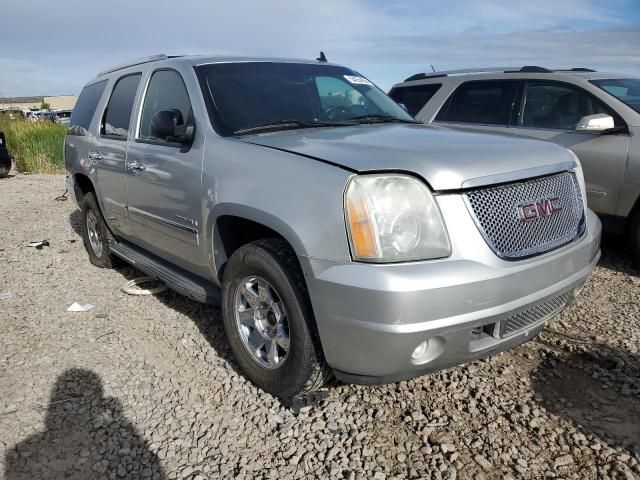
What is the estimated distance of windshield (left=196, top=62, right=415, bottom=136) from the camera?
330 cm

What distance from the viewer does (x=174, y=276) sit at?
3.71m

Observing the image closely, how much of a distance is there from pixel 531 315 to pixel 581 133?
3.18 m

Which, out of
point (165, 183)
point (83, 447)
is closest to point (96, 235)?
point (165, 183)

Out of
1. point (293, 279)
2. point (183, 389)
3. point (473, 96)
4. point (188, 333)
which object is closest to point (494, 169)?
point (293, 279)

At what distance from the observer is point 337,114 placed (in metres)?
3.70

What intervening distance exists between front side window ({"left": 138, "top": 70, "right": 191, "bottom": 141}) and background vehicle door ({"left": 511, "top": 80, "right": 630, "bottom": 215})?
3105 mm

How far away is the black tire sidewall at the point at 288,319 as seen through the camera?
101 inches

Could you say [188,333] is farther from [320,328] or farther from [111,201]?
[320,328]

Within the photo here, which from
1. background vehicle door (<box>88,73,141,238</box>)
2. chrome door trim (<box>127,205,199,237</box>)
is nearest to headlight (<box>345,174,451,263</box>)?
chrome door trim (<box>127,205,199,237</box>)

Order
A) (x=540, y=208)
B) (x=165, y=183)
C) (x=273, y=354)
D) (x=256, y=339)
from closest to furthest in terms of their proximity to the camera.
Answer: (x=540, y=208) < (x=273, y=354) < (x=256, y=339) < (x=165, y=183)

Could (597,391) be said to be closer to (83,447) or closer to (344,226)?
(344,226)

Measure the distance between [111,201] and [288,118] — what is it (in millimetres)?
1997

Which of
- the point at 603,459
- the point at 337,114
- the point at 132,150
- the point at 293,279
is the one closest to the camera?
the point at 603,459

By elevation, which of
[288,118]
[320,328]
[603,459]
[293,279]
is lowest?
[603,459]
